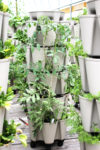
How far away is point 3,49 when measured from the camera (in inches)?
62.6

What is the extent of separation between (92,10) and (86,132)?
1.03m

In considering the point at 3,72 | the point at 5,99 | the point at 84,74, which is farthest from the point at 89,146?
the point at 3,72

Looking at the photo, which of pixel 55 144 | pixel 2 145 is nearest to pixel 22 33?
pixel 55 144

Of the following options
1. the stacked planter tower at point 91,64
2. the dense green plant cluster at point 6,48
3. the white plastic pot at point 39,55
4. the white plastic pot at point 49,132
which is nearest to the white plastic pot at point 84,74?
the stacked planter tower at point 91,64

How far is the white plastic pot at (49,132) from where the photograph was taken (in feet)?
8.47

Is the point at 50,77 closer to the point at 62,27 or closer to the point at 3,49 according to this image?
the point at 62,27

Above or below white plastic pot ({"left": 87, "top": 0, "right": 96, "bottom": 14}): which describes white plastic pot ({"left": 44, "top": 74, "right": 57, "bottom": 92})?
below

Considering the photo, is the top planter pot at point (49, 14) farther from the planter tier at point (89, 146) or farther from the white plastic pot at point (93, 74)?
the planter tier at point (89, 146)

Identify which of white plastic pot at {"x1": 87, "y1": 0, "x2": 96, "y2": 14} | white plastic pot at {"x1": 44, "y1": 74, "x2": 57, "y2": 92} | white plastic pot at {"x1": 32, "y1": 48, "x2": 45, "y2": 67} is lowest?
white plastic pot at {"x1": 44, "y1": 74, "x2": 57, "y2": 92}

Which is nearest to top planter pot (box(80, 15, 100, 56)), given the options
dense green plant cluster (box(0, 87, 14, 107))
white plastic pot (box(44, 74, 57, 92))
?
dense green plant cluster (box(0, 87, 14, 107))

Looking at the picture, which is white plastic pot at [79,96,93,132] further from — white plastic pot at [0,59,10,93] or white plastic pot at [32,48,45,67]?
white plastic pot at [32,48,45,67]

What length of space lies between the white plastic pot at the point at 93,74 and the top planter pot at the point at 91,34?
0.28 ft

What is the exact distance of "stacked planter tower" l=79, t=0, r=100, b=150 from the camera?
5.63ft

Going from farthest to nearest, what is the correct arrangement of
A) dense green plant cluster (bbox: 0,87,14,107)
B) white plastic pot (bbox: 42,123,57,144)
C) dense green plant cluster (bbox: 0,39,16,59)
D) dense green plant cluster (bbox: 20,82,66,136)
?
1. white plastic pot (bbox: 42,123,57,144)
2. dense green plant cluster (bbox: 20,82,66,136)
3. dense green plant cluster (bbox: 0,39,16,59)
4. dense green plant cluster (bbox: 0,87,14,107)
